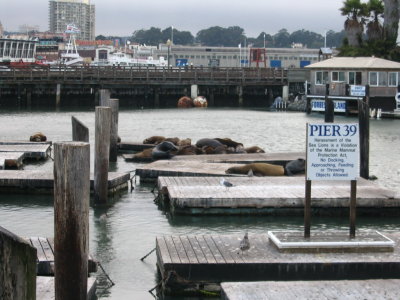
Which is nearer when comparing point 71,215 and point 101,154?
point 71,215

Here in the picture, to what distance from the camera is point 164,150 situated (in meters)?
20.2

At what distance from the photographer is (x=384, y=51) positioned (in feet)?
156

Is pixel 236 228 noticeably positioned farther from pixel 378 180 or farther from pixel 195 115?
pixel 195 115

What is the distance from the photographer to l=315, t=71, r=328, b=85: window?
139ft

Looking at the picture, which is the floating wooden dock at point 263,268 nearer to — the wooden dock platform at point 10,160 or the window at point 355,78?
the wooden dock platform at point 10,160

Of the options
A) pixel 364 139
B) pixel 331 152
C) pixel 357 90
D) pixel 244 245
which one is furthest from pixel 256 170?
pixel 357 90

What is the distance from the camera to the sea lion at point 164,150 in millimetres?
19703

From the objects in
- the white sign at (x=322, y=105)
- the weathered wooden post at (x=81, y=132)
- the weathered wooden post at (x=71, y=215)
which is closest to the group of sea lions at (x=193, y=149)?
the weathered wooden post at (x=81, y=132)

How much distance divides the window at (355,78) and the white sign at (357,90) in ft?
3.34

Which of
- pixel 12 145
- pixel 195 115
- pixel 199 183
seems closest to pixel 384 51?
pixel 195 115

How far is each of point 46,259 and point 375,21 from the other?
43015mm

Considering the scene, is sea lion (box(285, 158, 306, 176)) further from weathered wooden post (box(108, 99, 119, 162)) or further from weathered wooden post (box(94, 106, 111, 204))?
weathered wooden post (box(108, 99, 119, 162))

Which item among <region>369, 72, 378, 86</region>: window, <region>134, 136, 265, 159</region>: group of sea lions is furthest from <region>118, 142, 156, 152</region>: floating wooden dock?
<region>369, 72, 378, 86</region>: window

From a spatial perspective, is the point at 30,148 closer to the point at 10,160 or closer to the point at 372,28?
the point at 10,160
